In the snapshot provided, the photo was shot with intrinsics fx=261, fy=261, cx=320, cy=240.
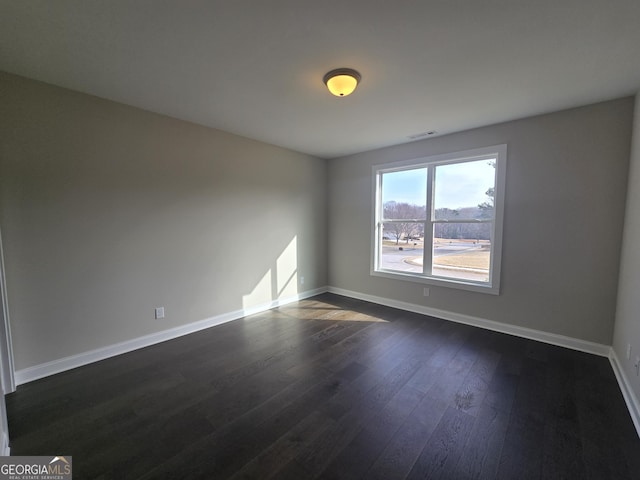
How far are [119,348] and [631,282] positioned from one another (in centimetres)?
479

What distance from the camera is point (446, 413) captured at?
189 cm

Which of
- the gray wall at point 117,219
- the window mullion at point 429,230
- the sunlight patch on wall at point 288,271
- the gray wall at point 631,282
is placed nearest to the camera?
the gray wall at point 631,282

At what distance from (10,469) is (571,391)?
3.82 meters

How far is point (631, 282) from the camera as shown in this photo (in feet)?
7.16

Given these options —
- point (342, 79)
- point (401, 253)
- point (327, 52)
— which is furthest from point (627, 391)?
point (327, 52)

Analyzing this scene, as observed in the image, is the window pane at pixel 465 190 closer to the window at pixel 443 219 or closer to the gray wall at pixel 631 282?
the window at pixel 443 219

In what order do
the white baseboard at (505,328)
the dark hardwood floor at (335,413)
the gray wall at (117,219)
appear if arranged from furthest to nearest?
the white baseboard at (505,328) < the gray wall at (117,219) < the dark hardwood floor at (335,413)

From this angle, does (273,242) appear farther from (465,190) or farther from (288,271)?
(465,190)

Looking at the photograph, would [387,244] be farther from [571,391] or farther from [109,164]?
[109,164]

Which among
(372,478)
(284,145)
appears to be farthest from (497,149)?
(372,478)

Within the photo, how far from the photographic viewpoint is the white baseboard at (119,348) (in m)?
2.28

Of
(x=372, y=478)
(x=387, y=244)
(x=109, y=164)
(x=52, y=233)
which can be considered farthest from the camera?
(x=387, y=244)

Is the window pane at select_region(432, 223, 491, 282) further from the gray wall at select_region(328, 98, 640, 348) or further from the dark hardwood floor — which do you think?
the dark hardwood floor

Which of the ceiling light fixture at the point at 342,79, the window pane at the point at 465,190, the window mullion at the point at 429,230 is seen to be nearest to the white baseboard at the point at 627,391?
the window pane at the point at 465,190
